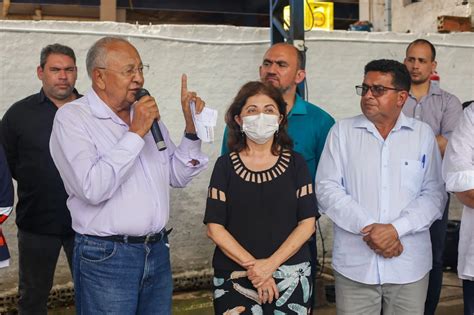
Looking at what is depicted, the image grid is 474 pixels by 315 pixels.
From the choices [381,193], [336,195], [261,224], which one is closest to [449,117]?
[381,193]

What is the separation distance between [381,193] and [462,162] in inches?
16.7

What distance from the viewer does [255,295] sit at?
2.72 meters

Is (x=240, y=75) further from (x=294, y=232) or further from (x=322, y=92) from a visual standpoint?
(x=294, y=232)

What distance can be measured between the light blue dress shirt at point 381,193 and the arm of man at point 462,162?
161 mm

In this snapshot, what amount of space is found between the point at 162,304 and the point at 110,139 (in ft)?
2.69

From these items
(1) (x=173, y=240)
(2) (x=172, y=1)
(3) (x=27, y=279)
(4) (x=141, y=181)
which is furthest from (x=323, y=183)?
(2) (x=172, y=1)

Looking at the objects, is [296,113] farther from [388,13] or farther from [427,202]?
[388,13]

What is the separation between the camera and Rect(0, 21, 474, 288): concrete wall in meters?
5.12

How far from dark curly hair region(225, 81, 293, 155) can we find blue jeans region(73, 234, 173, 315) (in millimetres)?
734

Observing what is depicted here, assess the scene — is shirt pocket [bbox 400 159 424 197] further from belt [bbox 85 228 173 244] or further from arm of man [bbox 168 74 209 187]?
belt [bbox 85 228 173 244]

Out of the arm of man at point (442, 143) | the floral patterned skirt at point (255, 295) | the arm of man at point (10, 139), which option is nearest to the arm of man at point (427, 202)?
the floral patterned skirt at point (255, 295)

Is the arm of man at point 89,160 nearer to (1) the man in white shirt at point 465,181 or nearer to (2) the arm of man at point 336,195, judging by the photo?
(2) the arm of man at point 336,195

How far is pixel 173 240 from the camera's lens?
568 centimetres

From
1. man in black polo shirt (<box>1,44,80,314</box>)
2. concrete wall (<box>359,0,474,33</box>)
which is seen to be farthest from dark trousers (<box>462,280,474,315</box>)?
concrete wall (<box>359,0,474,33</box>)
